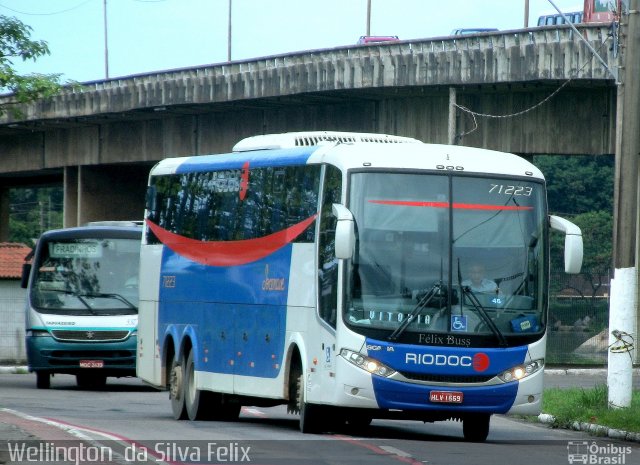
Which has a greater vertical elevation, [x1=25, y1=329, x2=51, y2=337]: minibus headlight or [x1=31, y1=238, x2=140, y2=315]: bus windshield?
[x1=31, y1=238, x2=140, y2=315]: bus windshield

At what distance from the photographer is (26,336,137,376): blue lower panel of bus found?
91.0ft

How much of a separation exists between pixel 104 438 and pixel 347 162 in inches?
161

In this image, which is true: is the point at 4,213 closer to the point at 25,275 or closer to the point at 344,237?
the point at 25,275

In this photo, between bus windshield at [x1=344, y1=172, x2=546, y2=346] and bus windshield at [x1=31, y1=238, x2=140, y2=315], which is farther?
bus windshield at [x1=31, y1=238, x2=140, y2=315]

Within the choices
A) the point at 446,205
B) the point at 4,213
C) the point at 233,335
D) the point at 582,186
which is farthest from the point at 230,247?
the point at 4,213

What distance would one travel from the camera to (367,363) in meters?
15.9

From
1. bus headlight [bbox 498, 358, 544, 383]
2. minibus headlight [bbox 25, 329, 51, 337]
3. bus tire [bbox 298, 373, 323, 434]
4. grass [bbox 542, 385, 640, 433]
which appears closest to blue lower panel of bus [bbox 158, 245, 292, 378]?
bus tire [bbox 298, 373, 323, 434]

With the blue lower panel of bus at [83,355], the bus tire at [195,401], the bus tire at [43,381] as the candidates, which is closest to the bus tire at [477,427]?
the bus tire at [195,401]

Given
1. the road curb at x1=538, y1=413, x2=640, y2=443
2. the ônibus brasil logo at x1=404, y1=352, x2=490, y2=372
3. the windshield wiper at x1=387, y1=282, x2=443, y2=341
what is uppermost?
the windshield wiper at x1=387, y1=282, x2=443, y2=341

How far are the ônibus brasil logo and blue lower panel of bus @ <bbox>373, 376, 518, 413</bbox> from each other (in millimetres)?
240

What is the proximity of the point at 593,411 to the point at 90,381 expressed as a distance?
13964 millimetres

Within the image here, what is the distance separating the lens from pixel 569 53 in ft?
110

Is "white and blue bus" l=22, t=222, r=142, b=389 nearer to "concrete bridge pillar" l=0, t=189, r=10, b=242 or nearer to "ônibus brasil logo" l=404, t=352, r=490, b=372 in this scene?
"ônibus brasil logo" l=404, t=352, r=490, b=372

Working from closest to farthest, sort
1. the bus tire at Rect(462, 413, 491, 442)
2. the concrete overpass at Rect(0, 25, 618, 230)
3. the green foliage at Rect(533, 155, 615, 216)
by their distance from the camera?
1. the bus tire at Rect(462, 413, 491, 442)
2. the concrete overpass at Rect(0, 25, 618, 230)
3. the green foliage at Rect(533, 155, 615, 216)
